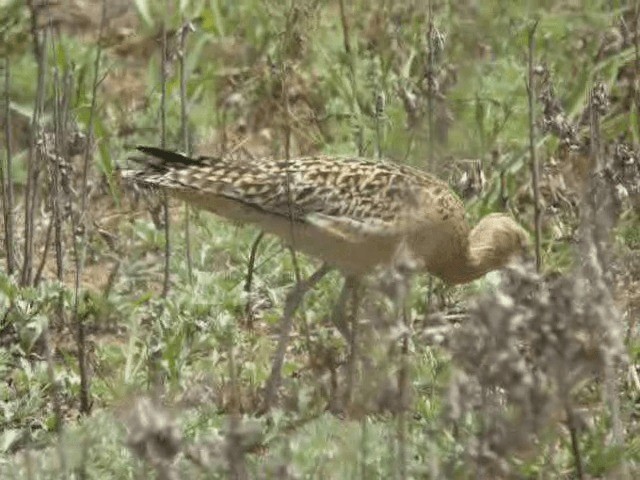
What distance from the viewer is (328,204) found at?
6691 millimetres

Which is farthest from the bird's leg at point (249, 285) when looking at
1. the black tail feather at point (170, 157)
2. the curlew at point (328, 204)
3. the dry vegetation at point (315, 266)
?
the black tail feather at point (170, 157)

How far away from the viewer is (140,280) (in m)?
7.55

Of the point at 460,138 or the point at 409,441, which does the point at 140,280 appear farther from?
the point at 409,441

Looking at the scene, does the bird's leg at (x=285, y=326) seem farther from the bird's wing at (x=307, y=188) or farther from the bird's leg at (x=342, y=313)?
the bird's wing at (x=307, y=188)

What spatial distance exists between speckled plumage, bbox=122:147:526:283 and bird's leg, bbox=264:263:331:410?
0.16 metres

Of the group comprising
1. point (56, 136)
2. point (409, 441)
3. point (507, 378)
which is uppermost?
point (56, 136)

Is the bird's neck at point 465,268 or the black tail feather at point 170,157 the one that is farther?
the bird's neck at point 465,268

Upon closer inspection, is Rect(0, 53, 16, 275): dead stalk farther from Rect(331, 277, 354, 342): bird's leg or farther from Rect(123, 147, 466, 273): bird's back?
Rect(331, 277, 354, 342): bird's leg

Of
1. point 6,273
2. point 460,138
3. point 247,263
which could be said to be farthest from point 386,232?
point 6,273

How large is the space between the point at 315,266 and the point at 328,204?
974 millimetres

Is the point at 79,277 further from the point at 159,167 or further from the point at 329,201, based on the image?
the point at 329,201

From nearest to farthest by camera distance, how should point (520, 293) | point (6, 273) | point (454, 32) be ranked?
1. point (520, 293)
2. point (6, 273)
3. point (454, 32)

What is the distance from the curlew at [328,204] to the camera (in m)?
6.59

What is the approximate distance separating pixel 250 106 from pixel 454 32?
3.40ft
